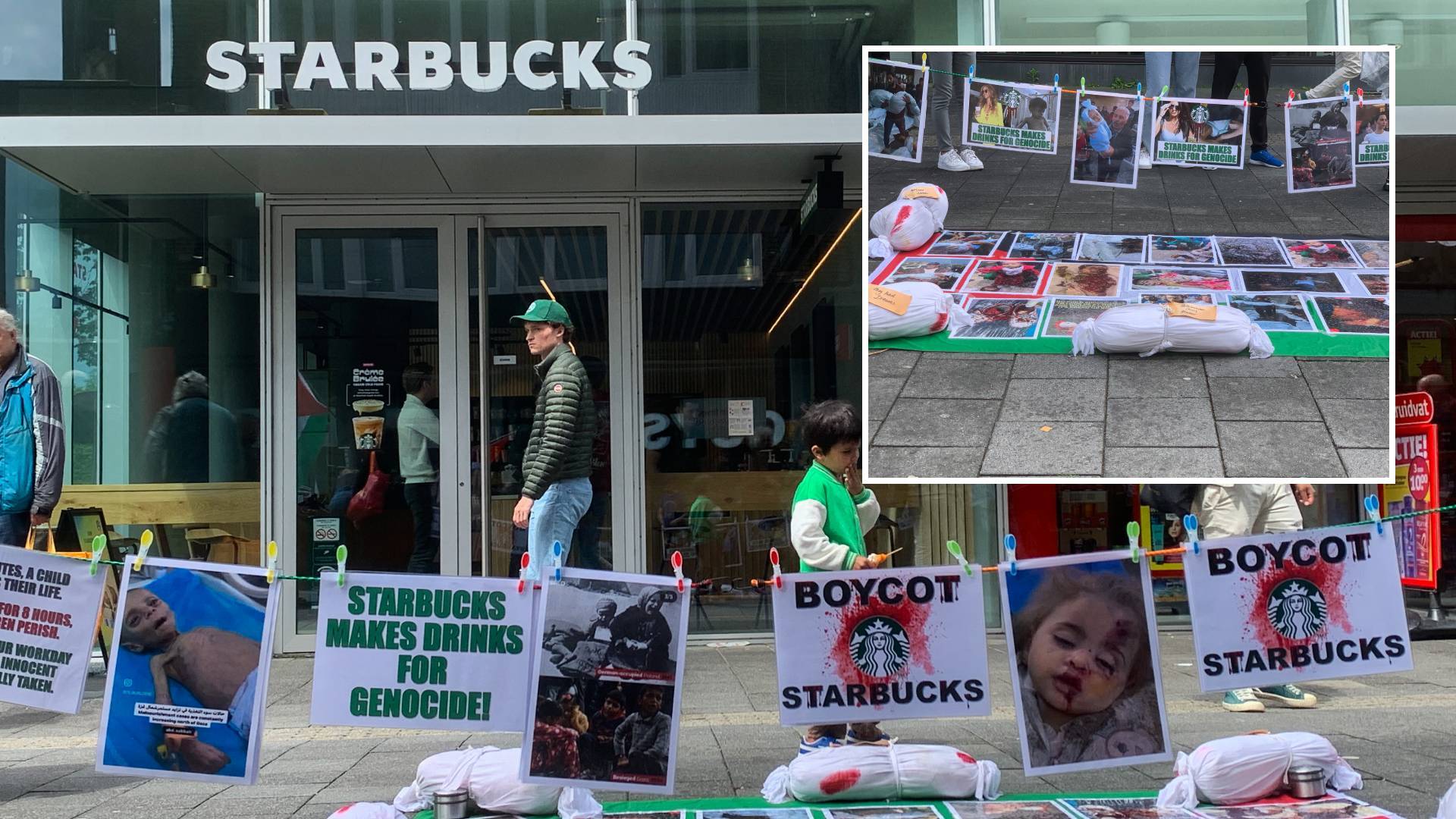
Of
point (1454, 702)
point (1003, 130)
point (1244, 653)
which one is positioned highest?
point (1003, 130)

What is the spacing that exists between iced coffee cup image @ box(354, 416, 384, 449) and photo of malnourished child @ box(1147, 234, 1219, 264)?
591 cm

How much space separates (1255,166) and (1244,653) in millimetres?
1400

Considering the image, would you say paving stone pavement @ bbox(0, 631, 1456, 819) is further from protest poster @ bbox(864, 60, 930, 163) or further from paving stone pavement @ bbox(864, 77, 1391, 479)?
protest poster @ bbox(864, 60, 930, 163)

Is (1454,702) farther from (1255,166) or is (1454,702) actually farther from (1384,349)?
(1255,166)

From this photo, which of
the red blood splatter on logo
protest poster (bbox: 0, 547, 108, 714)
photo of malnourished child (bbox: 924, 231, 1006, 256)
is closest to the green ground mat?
photo of malnourished child (bbox: 924, 231, 1006, 256)

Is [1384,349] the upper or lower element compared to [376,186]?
A: lower

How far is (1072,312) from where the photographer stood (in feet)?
12.2

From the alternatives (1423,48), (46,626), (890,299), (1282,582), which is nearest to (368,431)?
(46,626)

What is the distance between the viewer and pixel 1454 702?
6.30 meters

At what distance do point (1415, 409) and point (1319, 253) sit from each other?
4.60 metres

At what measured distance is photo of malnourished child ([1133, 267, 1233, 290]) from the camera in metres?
3.74

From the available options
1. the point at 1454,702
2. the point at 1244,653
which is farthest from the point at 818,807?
the point at 1454,702

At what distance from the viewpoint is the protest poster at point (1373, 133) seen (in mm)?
3662

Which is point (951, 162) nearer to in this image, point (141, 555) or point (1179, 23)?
point (1179, 23)
